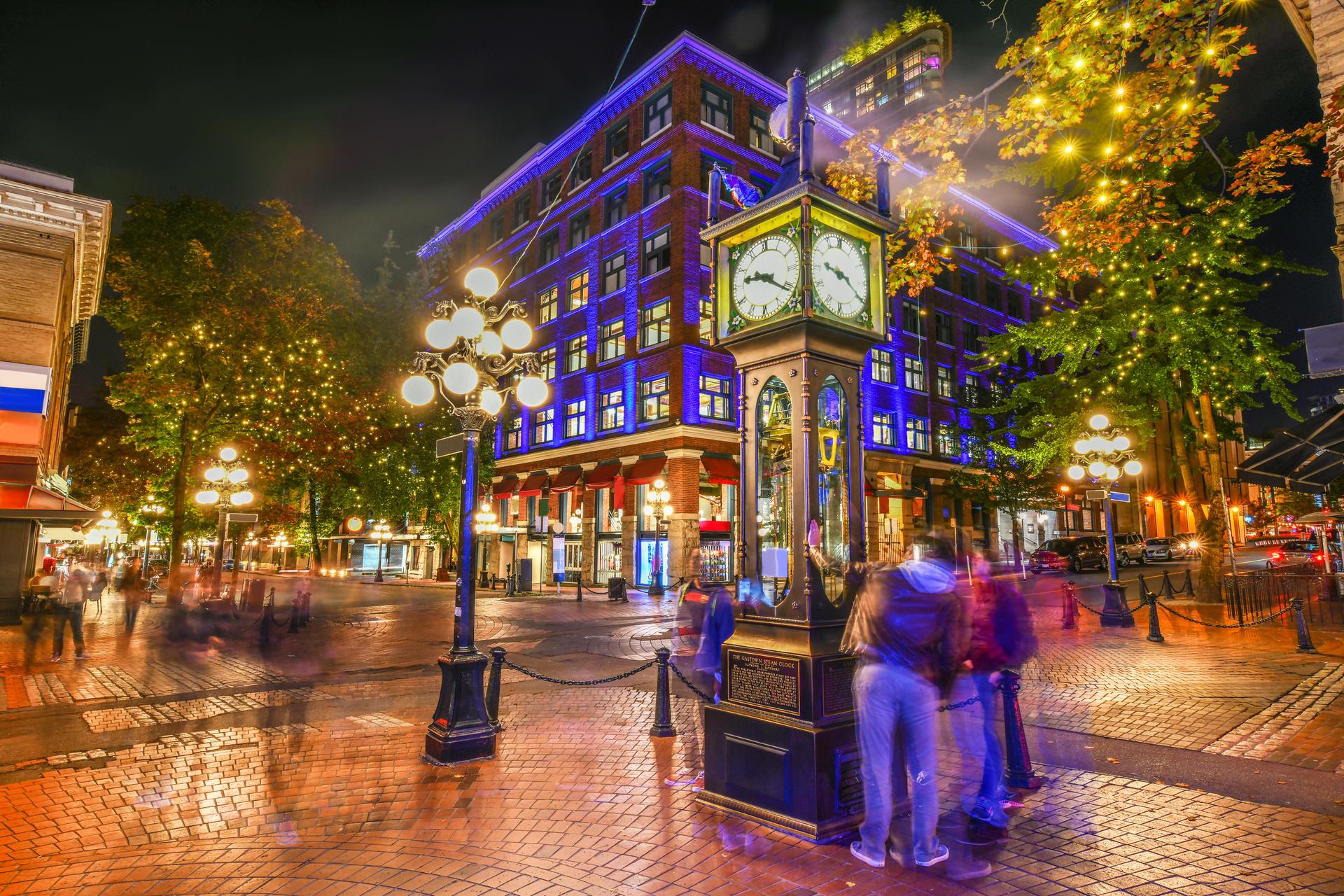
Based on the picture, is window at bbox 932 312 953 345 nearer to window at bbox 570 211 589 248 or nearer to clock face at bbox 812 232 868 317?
window at bbox 570 211 589 248

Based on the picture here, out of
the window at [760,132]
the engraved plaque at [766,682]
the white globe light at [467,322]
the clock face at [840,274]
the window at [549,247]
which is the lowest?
the engraved plaque at [766,682]

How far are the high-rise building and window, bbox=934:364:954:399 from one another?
40.1m

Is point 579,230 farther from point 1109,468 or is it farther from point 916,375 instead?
point 1109,468

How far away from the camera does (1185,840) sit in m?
4.46

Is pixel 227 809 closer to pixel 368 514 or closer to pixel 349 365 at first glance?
pixel 349 365

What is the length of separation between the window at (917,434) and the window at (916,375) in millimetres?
1832

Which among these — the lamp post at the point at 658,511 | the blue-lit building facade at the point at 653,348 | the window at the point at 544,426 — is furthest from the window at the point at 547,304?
the lamp post at the point at 658,511

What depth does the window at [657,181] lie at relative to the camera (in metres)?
32.4

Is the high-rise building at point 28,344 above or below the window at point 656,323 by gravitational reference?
below

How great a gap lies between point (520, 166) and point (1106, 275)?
1385 inches

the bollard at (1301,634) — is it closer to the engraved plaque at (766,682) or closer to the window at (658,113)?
the engraved plaque at (766,682)

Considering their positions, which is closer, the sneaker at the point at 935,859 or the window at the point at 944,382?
the sneaker at the point at 935,859

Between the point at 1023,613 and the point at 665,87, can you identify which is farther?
the point at 665,87

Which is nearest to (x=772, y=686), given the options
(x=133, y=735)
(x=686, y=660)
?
(x=686, y=660)
